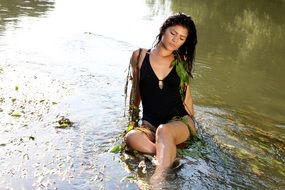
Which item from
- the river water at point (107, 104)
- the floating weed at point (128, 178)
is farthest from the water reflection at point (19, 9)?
the floating weed at point (128, 178)

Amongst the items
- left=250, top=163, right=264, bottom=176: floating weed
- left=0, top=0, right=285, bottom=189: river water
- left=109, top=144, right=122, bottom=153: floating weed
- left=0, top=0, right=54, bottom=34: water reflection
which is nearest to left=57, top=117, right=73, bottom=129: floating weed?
left=0, top=0, right=285, bottom=189: river water

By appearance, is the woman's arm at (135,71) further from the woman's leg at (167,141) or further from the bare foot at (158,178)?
the bare foot at (158,178)

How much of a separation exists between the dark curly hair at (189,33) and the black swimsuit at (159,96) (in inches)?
10.0

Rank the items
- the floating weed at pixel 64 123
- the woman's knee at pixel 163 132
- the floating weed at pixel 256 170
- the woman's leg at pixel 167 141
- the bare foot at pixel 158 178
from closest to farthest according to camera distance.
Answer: the bare foot at pixel 158 178, the woman's leg at pixel 167 141, the woman's knee at pixel 163 132, the floating weed at pixel 256 170, the floating weed at pixel 64 123

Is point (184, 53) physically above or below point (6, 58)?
above

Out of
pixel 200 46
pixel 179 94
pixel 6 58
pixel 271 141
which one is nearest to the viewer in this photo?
pixel 179 94

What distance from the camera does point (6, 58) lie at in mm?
10594

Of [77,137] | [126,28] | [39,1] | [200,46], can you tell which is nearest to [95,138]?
[77,137]

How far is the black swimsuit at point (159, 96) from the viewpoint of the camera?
6012 millimetres

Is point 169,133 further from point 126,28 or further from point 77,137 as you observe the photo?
point 126,28

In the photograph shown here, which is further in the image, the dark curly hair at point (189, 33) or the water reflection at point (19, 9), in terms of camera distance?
the water reflection at point (19, 9)

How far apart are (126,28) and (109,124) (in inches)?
379

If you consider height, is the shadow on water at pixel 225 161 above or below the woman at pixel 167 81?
below

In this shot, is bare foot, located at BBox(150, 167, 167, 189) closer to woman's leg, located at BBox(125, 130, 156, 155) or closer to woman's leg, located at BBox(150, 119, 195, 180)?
woman's leg, located at BBox(150, 119, 195, 180)
